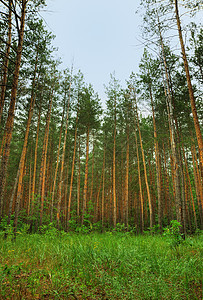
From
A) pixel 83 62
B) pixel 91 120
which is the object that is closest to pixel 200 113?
pixel 91 120

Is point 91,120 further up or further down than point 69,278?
further up

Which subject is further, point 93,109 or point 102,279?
point 93,109

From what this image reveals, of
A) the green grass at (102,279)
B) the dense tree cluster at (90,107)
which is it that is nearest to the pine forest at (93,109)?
the dense tree cluster at (90,107)

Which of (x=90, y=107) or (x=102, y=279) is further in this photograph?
(x=90, y=107)

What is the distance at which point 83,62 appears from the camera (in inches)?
547

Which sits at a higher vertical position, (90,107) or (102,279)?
(90,107)

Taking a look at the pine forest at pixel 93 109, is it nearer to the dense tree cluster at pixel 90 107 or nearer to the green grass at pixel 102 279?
the dense tree cluster at pixel 90 107

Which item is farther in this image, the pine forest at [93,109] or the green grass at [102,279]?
the pine forest at [93,109]

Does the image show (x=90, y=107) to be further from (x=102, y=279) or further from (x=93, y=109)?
(x=102, y=279)

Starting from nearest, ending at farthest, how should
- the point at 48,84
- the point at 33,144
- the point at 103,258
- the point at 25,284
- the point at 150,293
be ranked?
the point at 150,293
the point at 25,284
the point at 103,258
the point at 48,84
the point at 33,144

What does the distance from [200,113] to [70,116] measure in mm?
10381

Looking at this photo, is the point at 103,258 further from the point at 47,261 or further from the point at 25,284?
the point at 25,284

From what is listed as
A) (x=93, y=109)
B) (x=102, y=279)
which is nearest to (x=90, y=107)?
(x=93, y=109)

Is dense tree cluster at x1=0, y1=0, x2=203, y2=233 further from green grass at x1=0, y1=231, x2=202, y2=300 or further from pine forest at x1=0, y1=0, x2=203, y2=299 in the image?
green grass at x1=0, y1=231, x2=202, y2=300
